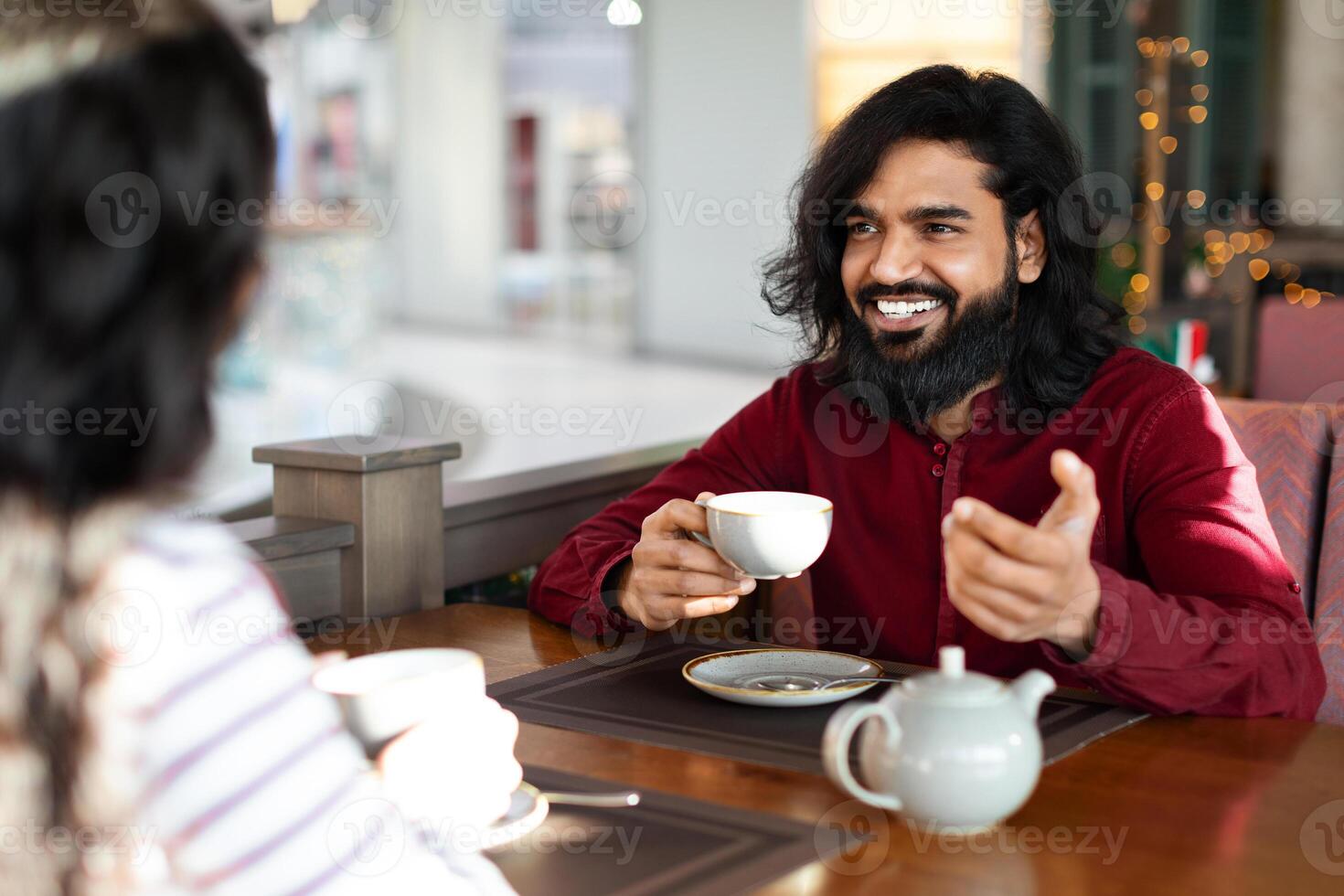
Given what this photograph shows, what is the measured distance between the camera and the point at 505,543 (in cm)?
233

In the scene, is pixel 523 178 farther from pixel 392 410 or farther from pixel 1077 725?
pixel 1077 725

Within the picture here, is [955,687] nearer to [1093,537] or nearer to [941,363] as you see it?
[1093,537]

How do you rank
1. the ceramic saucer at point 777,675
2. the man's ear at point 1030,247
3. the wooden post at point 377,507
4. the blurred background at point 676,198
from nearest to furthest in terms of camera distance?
the ceramic saucer at point 777,675 < the wooden post at point 377,507 < the man's ear at point 1030,247 < the blurred background at point 676,198

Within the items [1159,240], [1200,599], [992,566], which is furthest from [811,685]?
[1159,240]

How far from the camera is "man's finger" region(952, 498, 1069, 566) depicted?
118 cm

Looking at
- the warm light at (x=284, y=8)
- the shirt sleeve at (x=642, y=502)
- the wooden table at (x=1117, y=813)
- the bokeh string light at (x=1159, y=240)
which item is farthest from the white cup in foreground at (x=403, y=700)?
the bokeh string light at (x=1159, y=240)

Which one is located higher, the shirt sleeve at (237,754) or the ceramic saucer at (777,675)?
the shirt sleeve at (237,754)

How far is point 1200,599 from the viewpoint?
1.46 meters

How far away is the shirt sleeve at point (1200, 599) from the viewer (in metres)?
1.35

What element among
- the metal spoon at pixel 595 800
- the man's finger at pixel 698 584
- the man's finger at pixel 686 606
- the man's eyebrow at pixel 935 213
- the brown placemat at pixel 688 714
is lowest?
the brown placemat at pixel 688 714

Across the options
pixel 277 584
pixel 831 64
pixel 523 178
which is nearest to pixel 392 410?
pixel 831 64

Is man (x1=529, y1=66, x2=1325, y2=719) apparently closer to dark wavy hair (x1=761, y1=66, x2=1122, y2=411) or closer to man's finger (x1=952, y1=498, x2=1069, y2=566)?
dark wavy hair (x1=761, y1=66, x2=1122, y2=411)

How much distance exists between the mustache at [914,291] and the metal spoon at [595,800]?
100 cm

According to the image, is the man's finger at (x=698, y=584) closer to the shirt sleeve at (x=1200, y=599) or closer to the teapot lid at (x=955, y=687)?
the shirt sleeve at (x=1200, y=599)
